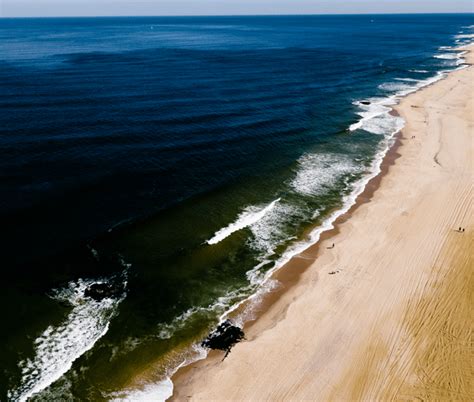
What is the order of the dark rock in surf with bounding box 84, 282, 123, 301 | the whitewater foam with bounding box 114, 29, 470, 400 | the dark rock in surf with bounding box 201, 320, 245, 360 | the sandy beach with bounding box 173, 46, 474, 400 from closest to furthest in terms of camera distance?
the sandy beach with bounding box 173, 46, 474, 400, the dark rock in surf with bounding box 201, 320, 245, 360, the whitewater foam with bounding box 114, 29, 470, 400, the dark rock in surf with bounding box 84, 282, 123, 301

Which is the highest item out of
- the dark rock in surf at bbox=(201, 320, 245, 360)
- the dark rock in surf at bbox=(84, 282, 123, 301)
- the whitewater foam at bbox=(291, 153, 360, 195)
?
the whitewater foam at bbox=(291, 153, 360, 195)

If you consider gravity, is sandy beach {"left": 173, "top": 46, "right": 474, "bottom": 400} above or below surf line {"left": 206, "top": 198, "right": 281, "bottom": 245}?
below

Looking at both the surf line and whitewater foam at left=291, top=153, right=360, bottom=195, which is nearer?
the surf line

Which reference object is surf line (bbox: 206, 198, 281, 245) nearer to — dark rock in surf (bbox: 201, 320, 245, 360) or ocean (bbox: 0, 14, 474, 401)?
ocean (bbox: 0, 14, 474, 401)

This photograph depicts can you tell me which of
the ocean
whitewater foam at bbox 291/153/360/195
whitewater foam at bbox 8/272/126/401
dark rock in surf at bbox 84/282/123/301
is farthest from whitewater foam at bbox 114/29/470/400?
dark rock in surf at bbox 84/282/123/301

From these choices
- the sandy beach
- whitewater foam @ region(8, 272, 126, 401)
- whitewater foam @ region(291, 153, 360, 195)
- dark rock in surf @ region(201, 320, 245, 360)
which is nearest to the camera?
the sandy beach

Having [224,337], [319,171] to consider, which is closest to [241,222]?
[224,337]
